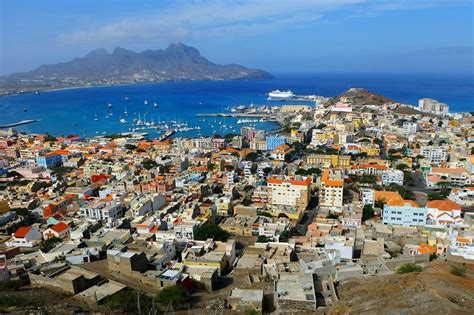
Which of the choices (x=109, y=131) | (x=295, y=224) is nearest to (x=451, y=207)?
(x=295, y=224)

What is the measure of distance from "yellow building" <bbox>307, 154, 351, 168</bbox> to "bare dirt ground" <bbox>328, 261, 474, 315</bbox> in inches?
802

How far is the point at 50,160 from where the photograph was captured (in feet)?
117

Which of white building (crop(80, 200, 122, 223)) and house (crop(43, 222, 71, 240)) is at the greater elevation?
white building (crop(80, 200, 122, 223))

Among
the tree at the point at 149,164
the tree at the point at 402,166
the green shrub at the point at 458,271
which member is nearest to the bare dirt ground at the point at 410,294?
the green shrub at the point at 458,271

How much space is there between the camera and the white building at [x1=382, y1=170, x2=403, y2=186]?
28297 mm

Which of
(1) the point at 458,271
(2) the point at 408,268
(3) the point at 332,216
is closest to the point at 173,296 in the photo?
(2) the point at 408,268

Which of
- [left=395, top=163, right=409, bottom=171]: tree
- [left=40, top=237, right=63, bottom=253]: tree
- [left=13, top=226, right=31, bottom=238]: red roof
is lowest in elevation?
[left=40, top=237, right=63, bottom=253]: tree

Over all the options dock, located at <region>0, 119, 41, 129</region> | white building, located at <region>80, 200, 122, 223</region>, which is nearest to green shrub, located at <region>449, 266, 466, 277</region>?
white building, located at <region>80, 200, 122, 223</region>

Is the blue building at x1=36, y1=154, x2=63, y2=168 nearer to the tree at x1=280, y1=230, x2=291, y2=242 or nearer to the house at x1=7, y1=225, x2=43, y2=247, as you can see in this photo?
the house at x1=7, y1=225, x2=43, y2=247

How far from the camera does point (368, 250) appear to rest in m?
16.3

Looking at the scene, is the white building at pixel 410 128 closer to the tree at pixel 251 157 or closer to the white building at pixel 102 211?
the tree at pixel 251 157

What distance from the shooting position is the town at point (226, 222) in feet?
44.0

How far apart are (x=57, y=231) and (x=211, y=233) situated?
7.93 meters

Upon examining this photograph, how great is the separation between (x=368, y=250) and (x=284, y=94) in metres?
89.6
